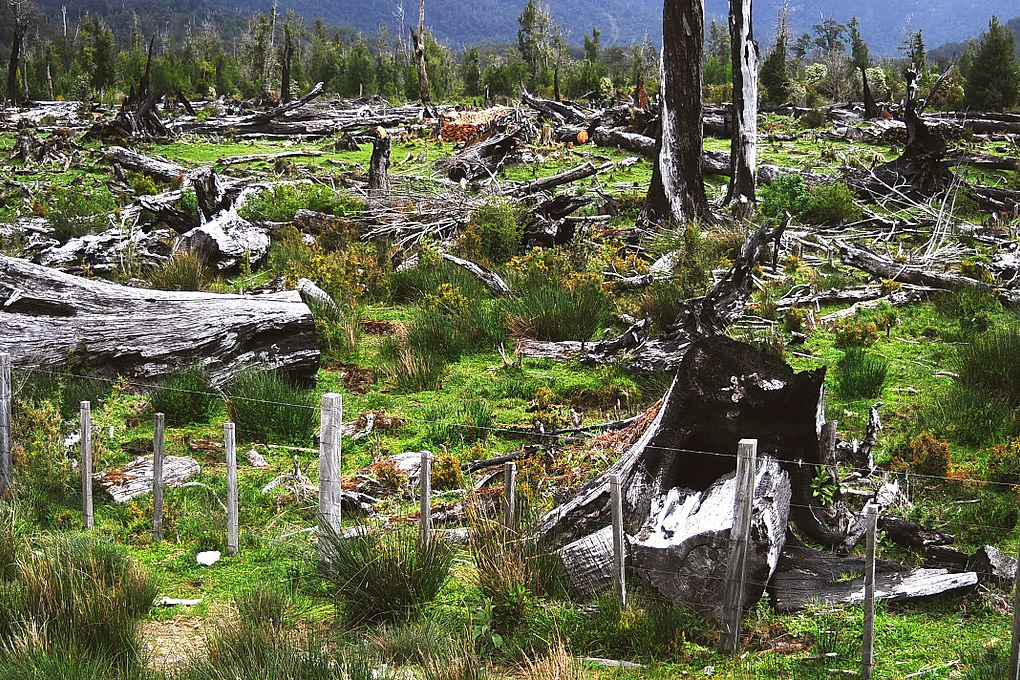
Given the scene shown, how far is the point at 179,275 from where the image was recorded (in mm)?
11289

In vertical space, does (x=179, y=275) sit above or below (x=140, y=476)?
above

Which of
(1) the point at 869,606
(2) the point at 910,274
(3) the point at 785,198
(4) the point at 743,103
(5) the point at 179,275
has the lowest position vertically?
(1) the point at 869,606

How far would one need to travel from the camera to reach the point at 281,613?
4477 mm

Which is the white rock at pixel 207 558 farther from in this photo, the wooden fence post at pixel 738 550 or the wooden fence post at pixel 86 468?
the wooden fence post at pixel 738 550

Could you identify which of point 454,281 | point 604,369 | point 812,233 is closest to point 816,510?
point 604,369

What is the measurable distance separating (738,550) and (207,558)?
2989mm

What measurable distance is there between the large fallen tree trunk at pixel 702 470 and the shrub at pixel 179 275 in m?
7.27

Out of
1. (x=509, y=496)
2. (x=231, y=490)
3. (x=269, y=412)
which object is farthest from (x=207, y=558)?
(x=269, y=412)

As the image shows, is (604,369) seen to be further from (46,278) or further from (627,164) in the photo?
(627,164)

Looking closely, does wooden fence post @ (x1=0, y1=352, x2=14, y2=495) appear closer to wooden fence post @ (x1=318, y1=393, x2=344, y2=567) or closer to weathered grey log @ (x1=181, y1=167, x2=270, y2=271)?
wooden fence post @ (x1=318, y1=393, x2=344, y2=567)

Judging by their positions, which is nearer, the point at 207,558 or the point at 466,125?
the point at 207,558

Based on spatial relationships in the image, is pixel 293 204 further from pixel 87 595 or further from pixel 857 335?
pixel 87 595

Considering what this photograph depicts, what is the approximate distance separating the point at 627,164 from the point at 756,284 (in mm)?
9373

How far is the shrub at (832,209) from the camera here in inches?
565
